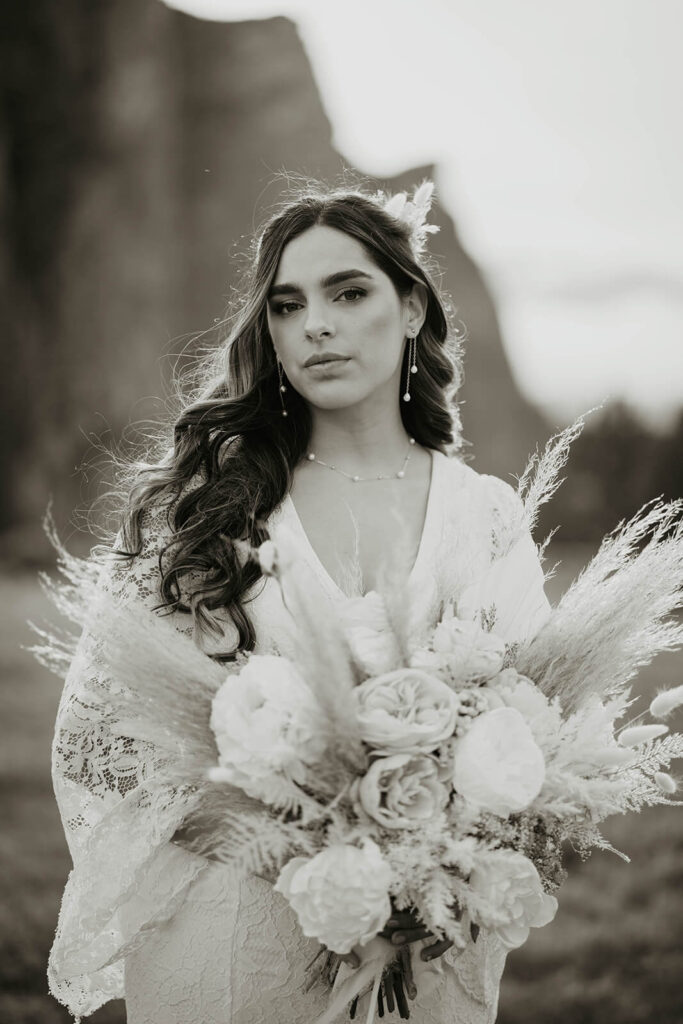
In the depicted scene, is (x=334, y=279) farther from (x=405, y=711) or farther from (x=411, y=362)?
(x=405, y=711)

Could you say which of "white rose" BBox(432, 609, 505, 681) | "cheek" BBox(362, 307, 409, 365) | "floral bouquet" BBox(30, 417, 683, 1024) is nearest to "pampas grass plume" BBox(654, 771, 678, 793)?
"floral bouquet" BBox(30, 417, 683, 1024)

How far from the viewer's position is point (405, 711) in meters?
1.27

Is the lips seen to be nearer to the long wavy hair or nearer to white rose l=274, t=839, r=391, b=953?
the long wavy hair

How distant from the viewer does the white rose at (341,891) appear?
120 cm

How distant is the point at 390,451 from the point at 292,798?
105cm

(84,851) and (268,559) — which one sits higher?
(268,559)

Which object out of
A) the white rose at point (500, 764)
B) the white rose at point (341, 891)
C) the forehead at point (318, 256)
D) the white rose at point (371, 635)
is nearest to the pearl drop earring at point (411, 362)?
the forehead at point (318, 256)

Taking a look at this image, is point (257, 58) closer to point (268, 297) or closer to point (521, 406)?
point (521, 406)

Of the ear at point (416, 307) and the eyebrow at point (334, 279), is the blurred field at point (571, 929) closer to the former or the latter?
the ear at point (416, 307)

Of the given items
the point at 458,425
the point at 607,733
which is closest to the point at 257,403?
the point at 458,425

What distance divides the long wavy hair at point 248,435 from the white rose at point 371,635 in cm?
53

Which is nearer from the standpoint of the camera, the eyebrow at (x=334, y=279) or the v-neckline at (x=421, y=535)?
the v-neckline at (x=421, y=535)

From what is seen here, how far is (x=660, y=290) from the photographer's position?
4.54m

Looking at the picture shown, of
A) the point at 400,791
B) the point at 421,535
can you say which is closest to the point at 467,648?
the point at 400,791
